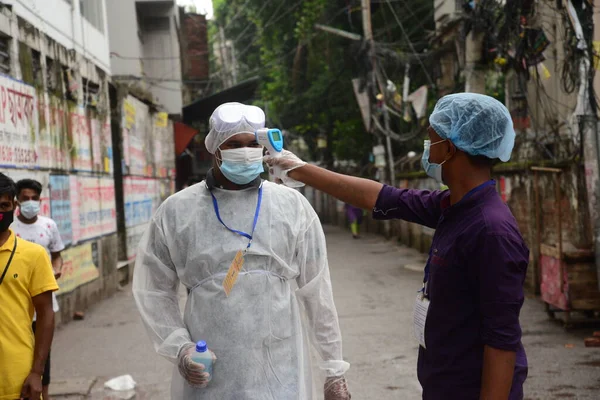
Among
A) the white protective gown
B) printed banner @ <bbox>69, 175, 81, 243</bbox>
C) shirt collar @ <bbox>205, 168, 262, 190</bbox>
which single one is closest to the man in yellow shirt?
the white protective gown

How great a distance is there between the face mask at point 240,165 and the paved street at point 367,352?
3199mm

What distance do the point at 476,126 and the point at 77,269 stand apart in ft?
28.1

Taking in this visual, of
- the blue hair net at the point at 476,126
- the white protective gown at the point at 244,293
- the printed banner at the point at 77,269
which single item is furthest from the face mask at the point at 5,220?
the printed banner at the point at 77,269

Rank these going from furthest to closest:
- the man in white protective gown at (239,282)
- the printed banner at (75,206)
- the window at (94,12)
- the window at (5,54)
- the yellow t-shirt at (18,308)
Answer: the window at (94,12) < the printed banner at (75,206) < the window at (5,54) < the yellow t-shirt at (18,308) < the man in white protective gown at (239,282)

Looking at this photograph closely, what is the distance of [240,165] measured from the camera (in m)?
3.22

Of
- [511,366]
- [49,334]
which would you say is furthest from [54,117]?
[511,366]

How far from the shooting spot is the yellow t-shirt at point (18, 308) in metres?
3.30

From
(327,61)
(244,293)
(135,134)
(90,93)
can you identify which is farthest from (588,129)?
(327,61)

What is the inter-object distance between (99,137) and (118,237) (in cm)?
240

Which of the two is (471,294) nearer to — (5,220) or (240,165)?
(240,165)

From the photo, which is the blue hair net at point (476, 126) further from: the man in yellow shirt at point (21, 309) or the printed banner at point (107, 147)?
the printed banner at point (107, 147)

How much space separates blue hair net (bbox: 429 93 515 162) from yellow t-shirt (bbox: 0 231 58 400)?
2.06 metres

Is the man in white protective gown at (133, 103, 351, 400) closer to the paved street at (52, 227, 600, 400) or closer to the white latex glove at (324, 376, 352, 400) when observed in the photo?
the white latex glove at (324, 376, 352, 400)

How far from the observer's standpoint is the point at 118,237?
1345 cm
